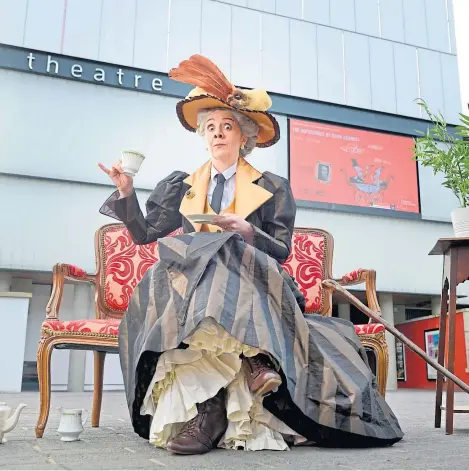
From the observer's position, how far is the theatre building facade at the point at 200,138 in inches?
304

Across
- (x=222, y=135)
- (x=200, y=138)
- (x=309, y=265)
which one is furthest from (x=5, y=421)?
(x=200, y=138)

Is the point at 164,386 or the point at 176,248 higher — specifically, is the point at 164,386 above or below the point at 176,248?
below

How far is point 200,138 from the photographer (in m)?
8.58

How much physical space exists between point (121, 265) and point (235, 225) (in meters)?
0.98

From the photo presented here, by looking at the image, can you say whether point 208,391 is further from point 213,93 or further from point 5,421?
point 213,93

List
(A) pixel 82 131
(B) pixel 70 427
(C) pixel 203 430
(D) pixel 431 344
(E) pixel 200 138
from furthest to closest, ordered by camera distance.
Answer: (D) pixel 431 344, (E) pixel 200 138, (A) pixel 82 131, (B) pixel 70 427, (C) pixel 203 430

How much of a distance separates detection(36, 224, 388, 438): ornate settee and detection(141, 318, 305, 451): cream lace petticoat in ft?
1.85

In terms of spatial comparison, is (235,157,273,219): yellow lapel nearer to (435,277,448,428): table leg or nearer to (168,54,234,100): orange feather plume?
(168,54,234,100): orange feather plume

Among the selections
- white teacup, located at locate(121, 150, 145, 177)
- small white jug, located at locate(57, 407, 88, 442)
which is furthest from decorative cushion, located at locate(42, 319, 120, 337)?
white teacup, located at locate(121, 150, 145, 177)

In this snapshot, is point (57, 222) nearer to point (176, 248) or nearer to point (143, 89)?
point (143, 89)

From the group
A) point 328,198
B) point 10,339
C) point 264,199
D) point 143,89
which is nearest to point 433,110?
point 328,198

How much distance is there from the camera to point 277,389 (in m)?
1.71

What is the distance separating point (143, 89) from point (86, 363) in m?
4.17

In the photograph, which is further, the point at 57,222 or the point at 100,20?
the point at 100,20
